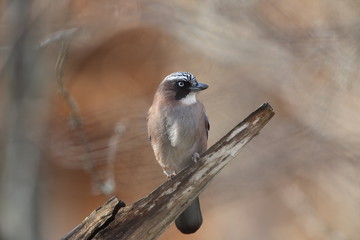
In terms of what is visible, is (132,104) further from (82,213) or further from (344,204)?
(344,204)

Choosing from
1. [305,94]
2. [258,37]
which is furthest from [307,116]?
[258,37]

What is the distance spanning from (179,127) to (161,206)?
91cm

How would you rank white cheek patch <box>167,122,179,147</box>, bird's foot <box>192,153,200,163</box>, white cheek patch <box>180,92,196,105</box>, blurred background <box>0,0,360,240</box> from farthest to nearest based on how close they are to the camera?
→ blurred background <box>0,0,360,240</box> → white cheek patch <box>180,92,196,105</box> → white cheek patch <box>167,122,179,147</box> → bird's foot <box>192,153,200,163</box>

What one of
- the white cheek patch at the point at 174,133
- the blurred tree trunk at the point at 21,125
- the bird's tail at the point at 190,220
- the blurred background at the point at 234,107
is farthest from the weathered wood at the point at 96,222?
the blurred background at the point at 234,107

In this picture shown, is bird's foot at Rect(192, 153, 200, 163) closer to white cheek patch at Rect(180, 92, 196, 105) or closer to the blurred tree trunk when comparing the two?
white cheek patch at Rect(180, 92, 196, 105)

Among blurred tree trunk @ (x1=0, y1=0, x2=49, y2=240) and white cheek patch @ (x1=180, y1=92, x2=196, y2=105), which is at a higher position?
blurred tree trunk @ (x1=0, y1=0, x2=49, y2=240)

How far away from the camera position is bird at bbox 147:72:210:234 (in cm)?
507

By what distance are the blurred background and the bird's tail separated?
1417 millimetres

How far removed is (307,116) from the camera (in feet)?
26.2

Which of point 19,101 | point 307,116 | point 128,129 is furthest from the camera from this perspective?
point 307,116

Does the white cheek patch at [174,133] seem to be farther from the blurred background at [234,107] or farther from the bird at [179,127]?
the blurred background at [234,107]

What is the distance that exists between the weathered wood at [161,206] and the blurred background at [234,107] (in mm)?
2046

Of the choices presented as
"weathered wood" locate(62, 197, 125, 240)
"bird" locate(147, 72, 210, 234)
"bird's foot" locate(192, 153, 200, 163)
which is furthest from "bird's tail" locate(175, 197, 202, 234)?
"weathered wood" locate(62, 197, 125, 240)

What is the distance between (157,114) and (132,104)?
3.14m
